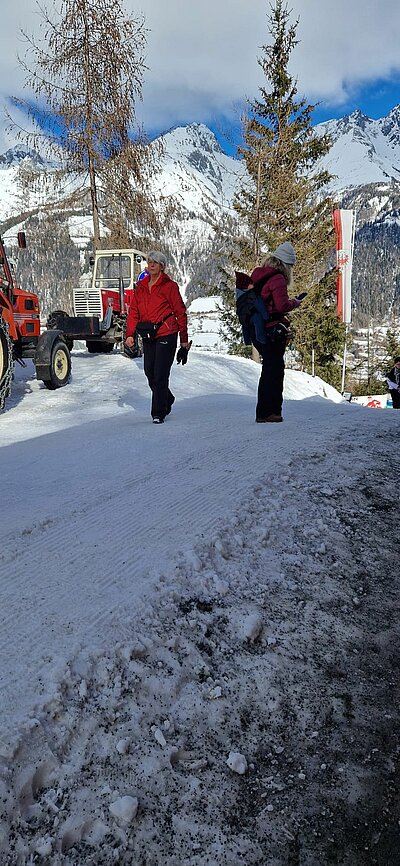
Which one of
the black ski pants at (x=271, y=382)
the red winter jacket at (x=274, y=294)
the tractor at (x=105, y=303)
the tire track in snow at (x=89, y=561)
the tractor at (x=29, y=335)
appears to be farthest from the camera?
the tractor at (x=105, y=303)

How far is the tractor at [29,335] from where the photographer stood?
850 cm

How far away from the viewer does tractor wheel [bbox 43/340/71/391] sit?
895cm

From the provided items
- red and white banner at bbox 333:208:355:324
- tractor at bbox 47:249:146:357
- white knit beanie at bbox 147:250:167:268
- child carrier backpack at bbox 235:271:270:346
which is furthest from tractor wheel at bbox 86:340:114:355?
red and white banner at bbox 333:208:355:324

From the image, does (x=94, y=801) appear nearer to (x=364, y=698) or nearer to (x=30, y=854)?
(x=30, y=854)

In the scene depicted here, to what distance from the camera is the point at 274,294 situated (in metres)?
5.50

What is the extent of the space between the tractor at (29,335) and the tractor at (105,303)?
3298mm

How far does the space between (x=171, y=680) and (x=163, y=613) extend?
34 centimetres

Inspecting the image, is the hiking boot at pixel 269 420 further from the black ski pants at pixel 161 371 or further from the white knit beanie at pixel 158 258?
the white knit beanie at pixel 158 258

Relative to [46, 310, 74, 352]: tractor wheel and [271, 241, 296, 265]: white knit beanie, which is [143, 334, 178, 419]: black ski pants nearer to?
[271, 241, 296, 265]: white knit beanie

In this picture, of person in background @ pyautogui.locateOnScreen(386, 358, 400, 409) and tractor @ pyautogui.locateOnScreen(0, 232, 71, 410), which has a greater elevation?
tractor @ pyautogui.locateOnScreen(0, 232, 71, 410)

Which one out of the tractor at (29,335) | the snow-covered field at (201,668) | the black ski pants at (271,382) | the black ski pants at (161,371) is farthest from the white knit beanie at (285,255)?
the tractor at (29,335)

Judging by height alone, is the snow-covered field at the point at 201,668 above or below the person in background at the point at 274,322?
below

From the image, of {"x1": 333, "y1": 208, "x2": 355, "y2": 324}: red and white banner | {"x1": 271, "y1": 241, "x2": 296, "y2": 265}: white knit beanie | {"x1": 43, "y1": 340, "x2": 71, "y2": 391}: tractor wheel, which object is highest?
{"x1": 333, "y1": 208, "x2": 355, "y2": 324}: red and white banner

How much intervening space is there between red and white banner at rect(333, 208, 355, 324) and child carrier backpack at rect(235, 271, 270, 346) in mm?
20932
